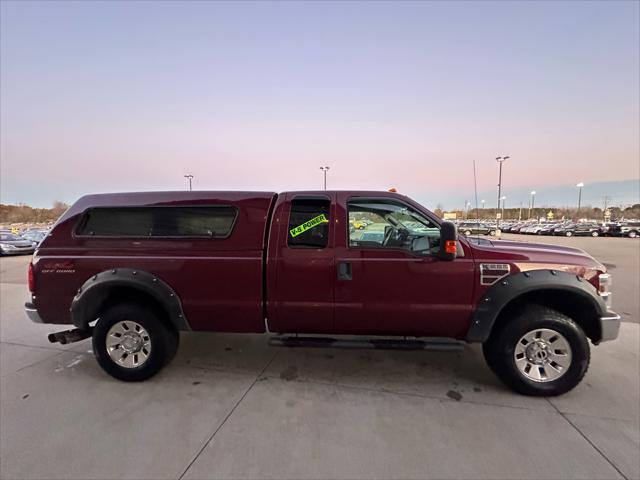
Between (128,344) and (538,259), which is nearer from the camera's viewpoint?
A: (538,259)

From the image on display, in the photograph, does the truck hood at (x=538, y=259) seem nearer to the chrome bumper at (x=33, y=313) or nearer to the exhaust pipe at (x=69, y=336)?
the exhaust pipe at (x=69, y=336)

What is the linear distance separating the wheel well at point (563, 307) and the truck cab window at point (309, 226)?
1.88m

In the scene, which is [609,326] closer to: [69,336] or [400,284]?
[400,284]

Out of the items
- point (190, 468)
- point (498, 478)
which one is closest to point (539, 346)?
point (498, 478)

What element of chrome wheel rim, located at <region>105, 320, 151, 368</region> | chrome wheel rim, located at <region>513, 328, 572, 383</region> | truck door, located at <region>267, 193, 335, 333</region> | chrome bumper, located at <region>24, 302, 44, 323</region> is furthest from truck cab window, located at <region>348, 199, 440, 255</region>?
chrome bumper, located at <region>24, 302, 44, 323</region>

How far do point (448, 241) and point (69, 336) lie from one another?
3.97 m

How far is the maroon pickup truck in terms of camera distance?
9.93 ft

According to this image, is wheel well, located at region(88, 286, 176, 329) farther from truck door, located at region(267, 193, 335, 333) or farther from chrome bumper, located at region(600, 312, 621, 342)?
chrome bumper, located at region(600, 312, 621, 342)

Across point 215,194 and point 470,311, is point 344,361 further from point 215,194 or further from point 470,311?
point 215,194

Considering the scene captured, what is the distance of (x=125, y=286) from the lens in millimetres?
3268

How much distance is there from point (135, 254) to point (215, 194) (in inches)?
39.4

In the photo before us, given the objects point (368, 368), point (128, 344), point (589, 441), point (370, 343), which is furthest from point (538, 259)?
point (128, 344)

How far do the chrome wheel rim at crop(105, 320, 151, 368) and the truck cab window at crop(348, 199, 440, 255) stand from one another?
2.36 metres

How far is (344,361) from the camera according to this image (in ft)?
12.3
